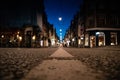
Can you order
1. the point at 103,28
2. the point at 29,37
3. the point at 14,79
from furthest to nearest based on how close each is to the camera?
1. the point at 29,37
2. the point at 103,28
3. the point at 14,79

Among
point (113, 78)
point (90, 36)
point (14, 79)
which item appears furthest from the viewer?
point (90, 36)

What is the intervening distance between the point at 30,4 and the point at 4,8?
8318 millimetres

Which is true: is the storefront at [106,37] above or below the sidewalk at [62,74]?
above

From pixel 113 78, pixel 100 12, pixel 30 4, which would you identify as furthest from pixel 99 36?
pixel 113 78

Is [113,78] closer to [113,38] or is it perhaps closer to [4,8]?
[113,38]

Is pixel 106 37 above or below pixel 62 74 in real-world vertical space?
above

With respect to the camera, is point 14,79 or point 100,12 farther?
point 100,12

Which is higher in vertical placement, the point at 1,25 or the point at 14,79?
the point at 1,25

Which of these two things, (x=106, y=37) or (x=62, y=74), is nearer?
(x=62, y=74)

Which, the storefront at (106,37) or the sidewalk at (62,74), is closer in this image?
the sidewalk at (62,74)

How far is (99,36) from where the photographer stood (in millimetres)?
43969

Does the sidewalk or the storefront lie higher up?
the storefront

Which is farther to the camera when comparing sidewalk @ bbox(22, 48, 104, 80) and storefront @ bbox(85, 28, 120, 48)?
storefront @ bbox(85, 28, 120, 48)

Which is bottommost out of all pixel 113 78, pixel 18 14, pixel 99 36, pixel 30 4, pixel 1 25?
pixel 113 78
